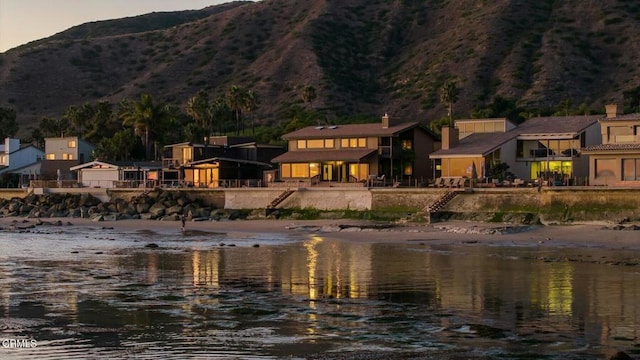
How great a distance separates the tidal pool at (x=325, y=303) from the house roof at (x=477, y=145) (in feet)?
75.6

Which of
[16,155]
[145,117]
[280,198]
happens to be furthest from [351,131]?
[16,155]

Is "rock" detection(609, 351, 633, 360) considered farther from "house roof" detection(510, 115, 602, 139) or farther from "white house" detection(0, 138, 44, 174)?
"white house" detection(0, 138, 44, 174)

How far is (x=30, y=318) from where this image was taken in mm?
26562

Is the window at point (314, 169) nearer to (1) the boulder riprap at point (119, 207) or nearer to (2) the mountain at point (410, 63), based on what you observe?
(1) the boulder riprap at point (119, 207)

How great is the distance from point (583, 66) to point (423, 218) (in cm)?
9791

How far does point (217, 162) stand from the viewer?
84.4m

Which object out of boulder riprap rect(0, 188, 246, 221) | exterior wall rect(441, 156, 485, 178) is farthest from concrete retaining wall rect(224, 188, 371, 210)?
exterior wall rect(441, 156, 485, 178)

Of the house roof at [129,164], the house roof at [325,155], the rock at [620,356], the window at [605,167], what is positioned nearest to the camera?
the rock at [620,356]

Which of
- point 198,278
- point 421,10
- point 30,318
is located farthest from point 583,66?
point 30,318

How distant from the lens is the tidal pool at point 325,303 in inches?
875

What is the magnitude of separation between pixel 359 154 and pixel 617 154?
Result: 911 inches

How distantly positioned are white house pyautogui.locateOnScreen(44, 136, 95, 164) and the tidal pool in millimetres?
59978

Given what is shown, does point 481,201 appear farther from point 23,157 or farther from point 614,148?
point 23,157

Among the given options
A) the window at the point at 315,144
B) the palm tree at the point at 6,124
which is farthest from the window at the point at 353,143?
the palm tree at the point at 6,124
